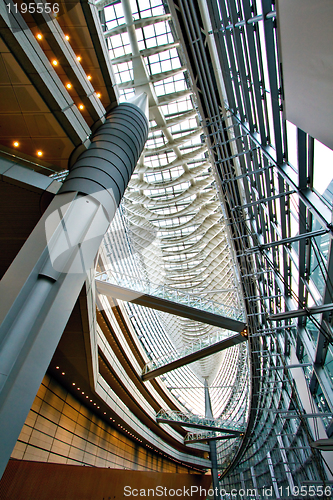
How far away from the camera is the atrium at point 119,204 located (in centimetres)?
582

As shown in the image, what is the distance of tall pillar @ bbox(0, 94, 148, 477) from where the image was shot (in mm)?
5059

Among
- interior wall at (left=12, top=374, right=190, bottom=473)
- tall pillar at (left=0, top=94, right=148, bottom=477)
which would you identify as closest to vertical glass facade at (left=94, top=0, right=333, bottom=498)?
tall pillar at (left=0, top=94, right=148, bottom=477)

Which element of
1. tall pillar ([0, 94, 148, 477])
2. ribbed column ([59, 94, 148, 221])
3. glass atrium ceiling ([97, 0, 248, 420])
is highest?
glass atrium ceiling ([97, 0, 248, 420])

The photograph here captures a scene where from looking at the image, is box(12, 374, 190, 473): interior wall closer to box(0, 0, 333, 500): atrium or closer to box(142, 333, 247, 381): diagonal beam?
box(0, 0, 333, 500): atrium

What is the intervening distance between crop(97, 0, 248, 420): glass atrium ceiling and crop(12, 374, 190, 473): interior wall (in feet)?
24.5

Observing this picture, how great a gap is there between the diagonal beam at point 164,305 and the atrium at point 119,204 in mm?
101

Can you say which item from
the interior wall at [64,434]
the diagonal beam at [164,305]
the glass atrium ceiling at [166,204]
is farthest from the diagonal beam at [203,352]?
the interior wall at [64,434]

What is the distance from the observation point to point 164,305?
54.3 ft

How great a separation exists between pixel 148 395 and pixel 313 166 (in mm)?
29508

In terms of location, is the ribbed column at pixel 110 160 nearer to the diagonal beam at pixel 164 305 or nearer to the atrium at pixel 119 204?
the atrium at pixel 119 204

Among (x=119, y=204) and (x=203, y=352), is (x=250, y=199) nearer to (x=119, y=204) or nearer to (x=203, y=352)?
(x=119, y=204)

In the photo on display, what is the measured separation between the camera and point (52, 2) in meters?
9.01

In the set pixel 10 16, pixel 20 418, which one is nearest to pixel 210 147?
pixel 10 16

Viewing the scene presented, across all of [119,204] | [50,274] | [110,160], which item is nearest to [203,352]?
[119,204]
